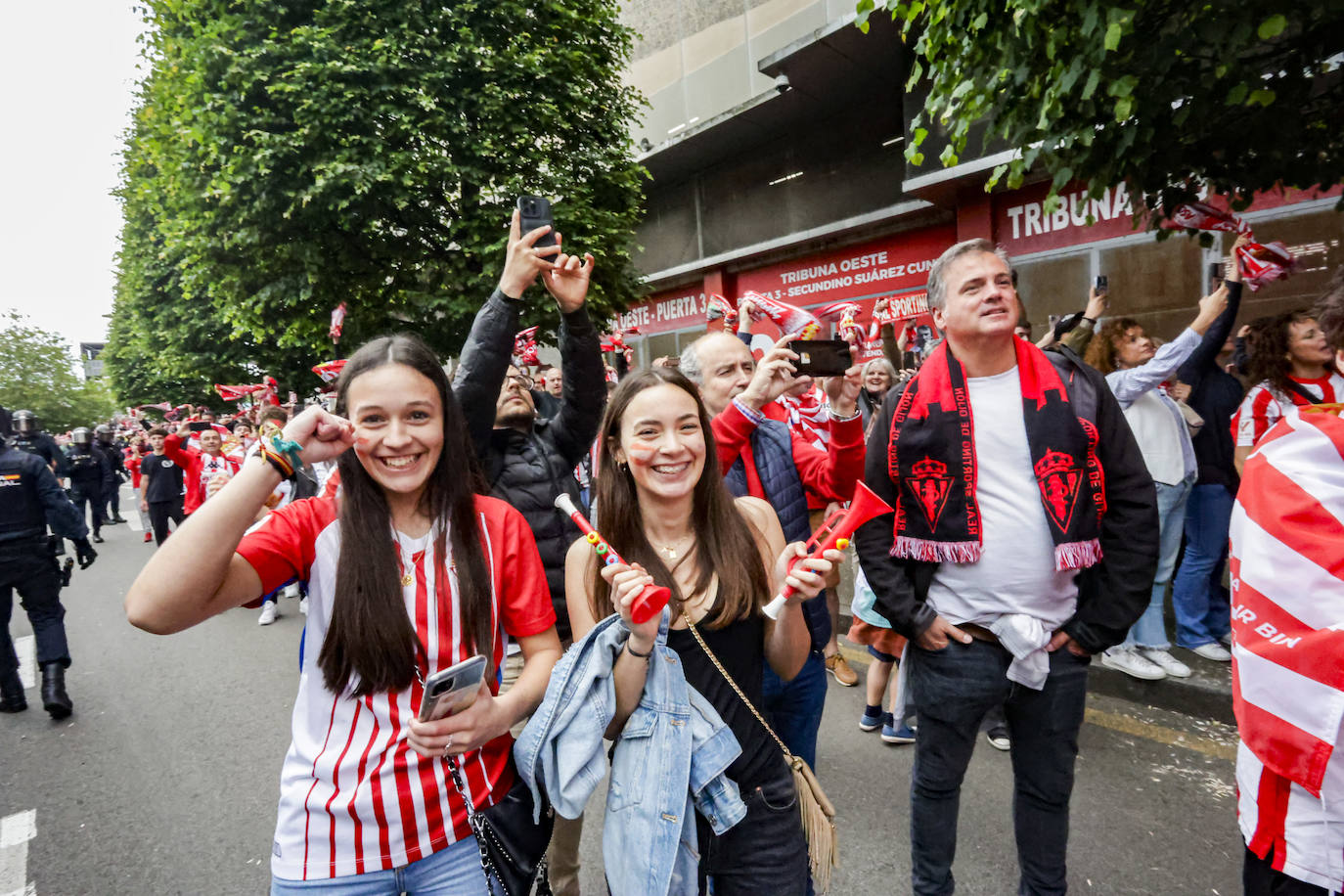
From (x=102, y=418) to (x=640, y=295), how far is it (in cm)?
5985

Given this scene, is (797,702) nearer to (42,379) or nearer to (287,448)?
(287,448)

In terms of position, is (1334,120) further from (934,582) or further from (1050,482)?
(934,582)

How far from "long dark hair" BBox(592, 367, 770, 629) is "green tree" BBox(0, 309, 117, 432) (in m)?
55.5

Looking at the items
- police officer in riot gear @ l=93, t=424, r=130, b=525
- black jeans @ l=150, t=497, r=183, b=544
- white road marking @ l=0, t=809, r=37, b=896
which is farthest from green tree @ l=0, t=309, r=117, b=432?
white road marking @ l=0, t=809, r=37, b=896

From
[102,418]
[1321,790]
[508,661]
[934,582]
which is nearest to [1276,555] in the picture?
[1321,790]

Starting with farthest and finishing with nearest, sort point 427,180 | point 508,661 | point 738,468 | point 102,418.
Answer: point 102,418
point 427,180
point 508,661
point 738,468

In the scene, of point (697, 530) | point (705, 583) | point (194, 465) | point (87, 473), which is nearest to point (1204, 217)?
point (697, 530)

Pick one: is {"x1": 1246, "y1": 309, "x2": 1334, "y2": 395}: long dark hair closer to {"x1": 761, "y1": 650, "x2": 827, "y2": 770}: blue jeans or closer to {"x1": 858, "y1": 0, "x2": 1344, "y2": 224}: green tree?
{"x1": 858, "y1": 0, "x2": 1344, "y2": 224}: green tree

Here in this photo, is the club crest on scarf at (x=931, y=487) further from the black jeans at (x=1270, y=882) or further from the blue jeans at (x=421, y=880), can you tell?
the blue jeans at (x=421, y=880)

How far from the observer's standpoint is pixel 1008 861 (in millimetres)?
2805

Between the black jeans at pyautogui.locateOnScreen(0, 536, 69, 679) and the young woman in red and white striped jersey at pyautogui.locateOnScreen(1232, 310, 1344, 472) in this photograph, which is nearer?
the young woman in red and white striped jersey at pyautogui.locateOnScreen(1232, 310, 1344, 472)

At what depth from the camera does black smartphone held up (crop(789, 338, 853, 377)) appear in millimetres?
2559

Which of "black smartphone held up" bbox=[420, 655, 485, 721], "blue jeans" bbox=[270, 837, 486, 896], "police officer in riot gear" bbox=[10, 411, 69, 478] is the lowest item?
"blue jeans" bbox=[270, 837, 486, 896]

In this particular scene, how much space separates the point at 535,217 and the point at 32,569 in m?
5.18
